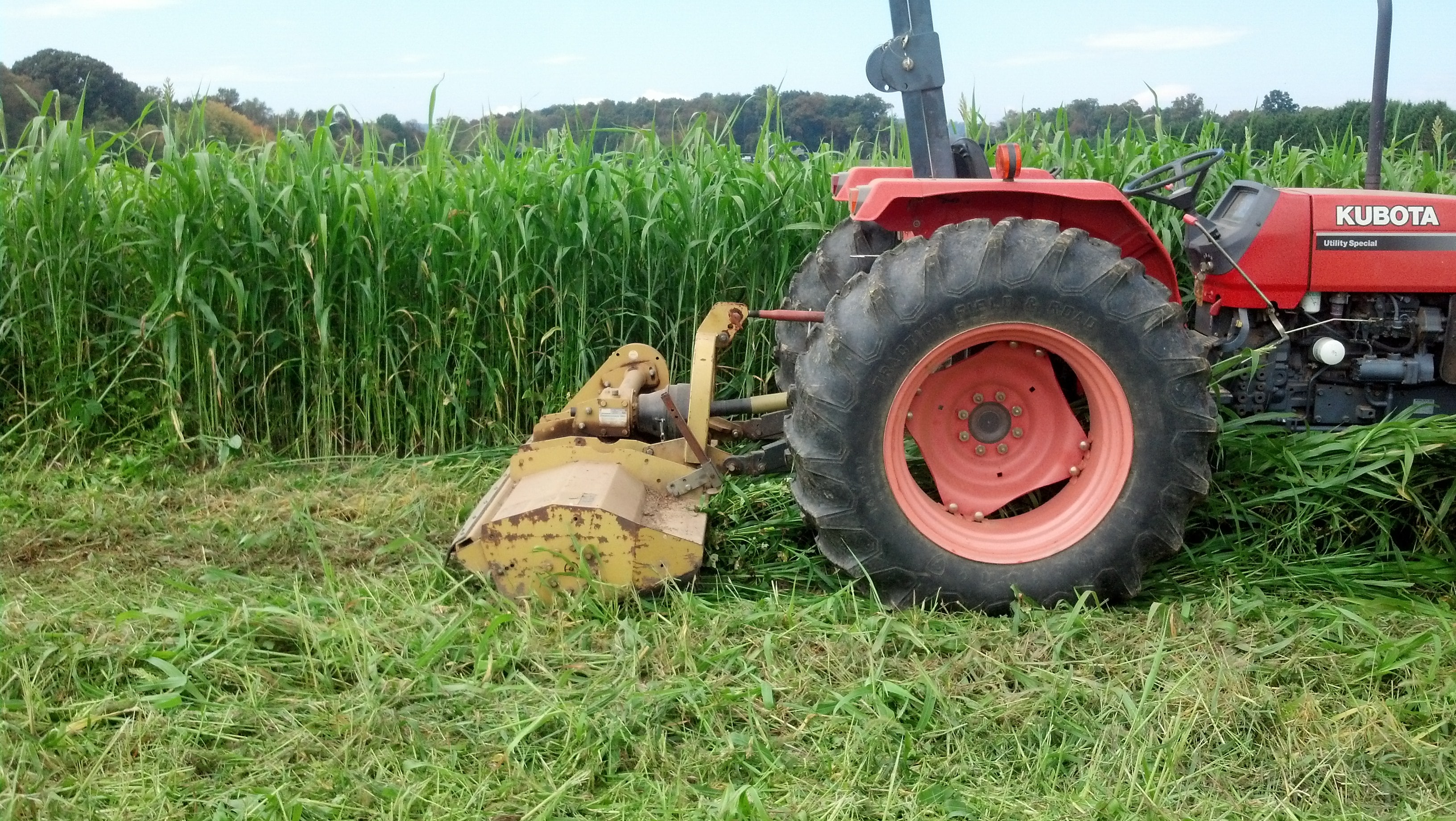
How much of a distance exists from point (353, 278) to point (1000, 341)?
99.7 inches

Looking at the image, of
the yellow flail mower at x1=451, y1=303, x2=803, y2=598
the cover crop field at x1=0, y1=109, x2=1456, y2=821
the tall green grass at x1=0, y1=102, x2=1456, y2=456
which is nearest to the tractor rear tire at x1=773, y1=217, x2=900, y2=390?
the yellow flail mower at x1=451, y1=303, x2=803, y2=598

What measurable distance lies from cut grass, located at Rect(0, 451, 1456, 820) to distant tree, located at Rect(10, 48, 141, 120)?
2137 mm

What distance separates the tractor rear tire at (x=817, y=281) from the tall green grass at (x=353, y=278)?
2.11ft

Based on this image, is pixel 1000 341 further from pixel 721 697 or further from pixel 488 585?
pixel 488 585

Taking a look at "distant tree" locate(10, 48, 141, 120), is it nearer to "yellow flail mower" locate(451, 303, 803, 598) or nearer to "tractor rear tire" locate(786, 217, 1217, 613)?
"yellow flail mower" locate(451, 303, 803, 598)

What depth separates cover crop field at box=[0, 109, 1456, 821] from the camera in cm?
212

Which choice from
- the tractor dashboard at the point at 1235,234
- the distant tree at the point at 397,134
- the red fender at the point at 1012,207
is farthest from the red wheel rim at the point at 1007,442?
the distant tree at the point at 397,134

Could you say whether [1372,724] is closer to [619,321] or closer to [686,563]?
[686,563]

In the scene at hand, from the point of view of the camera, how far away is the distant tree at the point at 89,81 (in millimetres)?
4445

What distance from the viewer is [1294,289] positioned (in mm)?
3197

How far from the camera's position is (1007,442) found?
3.07 meters

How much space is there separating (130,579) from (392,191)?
1.86 metres

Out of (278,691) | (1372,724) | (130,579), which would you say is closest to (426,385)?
(130,579)

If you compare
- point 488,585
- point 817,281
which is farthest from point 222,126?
point 488,585
